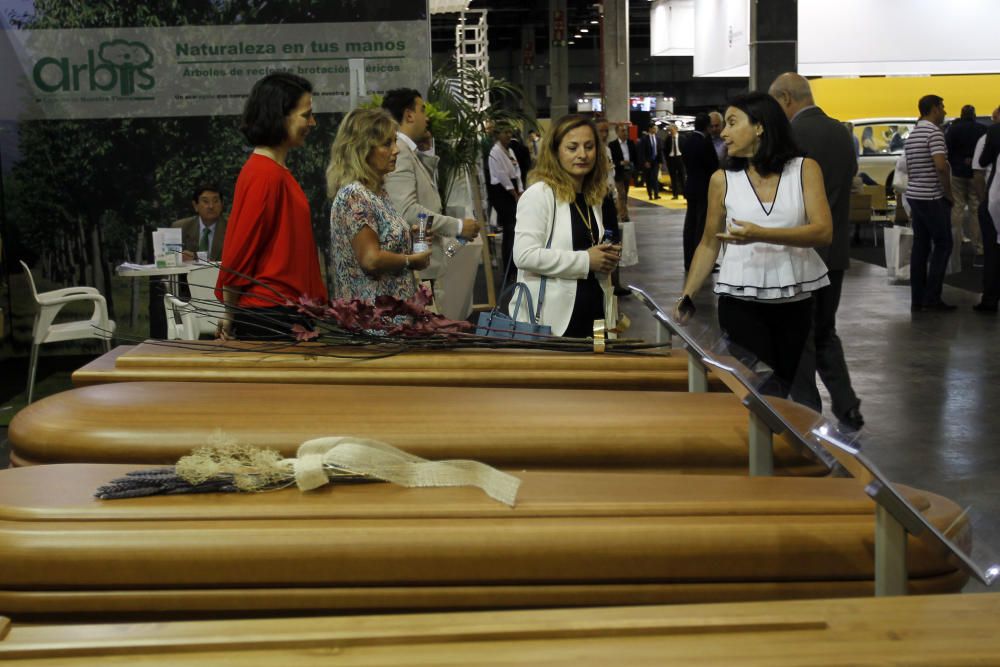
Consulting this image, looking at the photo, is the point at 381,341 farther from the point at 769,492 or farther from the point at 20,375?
the point at 20,375

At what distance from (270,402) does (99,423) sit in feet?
0.96

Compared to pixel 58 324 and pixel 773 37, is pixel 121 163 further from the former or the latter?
pixel 773 37

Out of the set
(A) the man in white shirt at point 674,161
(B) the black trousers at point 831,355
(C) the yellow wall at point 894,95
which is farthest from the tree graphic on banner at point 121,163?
(A) the man in white shirt at point 674,161

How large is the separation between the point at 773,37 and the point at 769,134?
26.9 feet

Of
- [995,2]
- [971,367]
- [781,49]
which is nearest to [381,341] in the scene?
[971,367]

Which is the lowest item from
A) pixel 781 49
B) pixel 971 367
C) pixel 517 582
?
pixel 971 367

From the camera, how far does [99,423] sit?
196cm

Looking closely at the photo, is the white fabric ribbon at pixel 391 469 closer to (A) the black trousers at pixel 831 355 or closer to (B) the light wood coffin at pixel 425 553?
(B) the light wood coffin at pixel 425 553

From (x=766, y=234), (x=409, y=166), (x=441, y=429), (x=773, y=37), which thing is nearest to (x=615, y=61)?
(x=773, y=37)

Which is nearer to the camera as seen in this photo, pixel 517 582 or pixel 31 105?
pixel 517 582

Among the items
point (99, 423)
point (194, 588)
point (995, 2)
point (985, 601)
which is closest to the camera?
point (985, 601)

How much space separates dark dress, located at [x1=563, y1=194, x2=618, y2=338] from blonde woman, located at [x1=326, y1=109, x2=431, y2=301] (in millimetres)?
495

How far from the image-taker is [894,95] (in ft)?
64.8

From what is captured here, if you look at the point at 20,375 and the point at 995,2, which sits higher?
the point at 995,2
